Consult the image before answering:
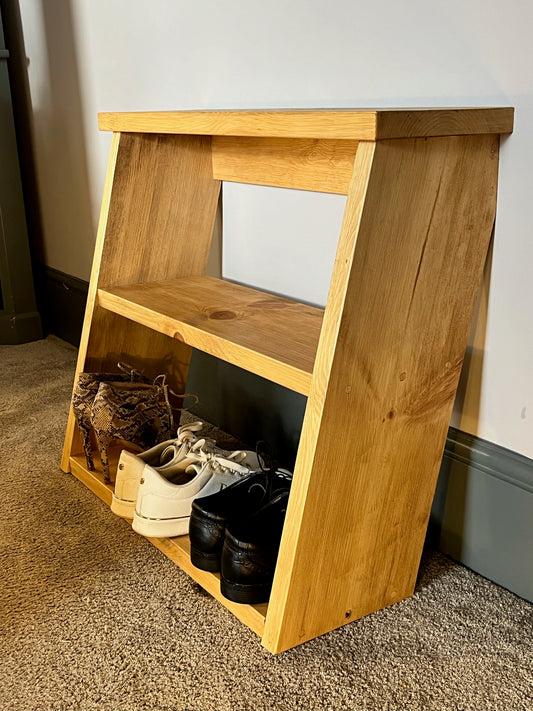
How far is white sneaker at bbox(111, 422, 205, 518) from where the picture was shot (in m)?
1.07

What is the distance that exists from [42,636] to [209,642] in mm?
219

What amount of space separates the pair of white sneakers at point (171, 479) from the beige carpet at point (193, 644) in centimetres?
7

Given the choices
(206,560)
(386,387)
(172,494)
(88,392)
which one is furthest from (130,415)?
(386,387)

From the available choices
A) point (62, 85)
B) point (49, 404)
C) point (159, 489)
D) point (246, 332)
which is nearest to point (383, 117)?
point (246, 332)

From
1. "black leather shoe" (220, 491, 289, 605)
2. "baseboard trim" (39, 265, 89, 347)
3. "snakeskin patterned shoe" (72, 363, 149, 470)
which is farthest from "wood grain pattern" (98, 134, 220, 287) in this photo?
"baseboard trim" (39, 265, 89, 347)

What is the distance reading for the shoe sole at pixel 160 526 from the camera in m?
→ 1.02

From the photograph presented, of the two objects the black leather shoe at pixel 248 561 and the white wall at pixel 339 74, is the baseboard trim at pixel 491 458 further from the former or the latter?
the black leather shoe at pixel 248 561

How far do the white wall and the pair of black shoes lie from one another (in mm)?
312

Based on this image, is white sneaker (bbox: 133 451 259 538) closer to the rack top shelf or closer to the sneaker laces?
the sneaker laces

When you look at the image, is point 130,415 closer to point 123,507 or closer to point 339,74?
point 123,507

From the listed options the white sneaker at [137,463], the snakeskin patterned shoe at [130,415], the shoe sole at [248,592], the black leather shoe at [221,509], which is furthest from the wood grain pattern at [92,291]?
the shoe sole at [248,592]

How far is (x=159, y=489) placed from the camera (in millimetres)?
1009

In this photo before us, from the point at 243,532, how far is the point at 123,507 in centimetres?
28

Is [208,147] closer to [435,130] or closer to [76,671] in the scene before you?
[435,130]
